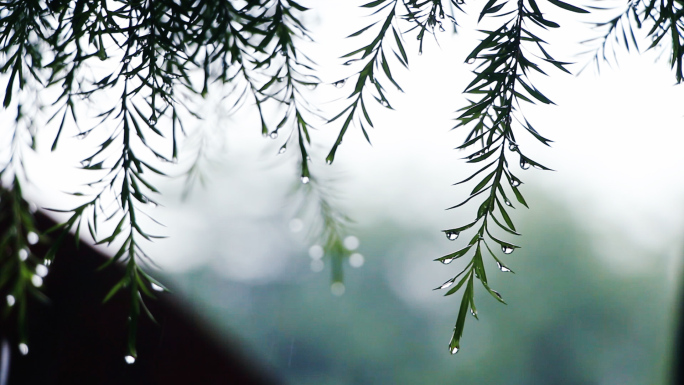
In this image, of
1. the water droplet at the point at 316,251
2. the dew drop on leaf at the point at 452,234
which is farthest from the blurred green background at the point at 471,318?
the dew drop on leaf at the point at 452,234

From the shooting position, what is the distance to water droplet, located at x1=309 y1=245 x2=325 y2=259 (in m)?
0.57

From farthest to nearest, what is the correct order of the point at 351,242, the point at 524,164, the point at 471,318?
the point at 471,318 < the point at 351,242 < the point at 524,164

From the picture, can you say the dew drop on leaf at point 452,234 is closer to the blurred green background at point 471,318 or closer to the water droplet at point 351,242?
the water droplet at point 351,242

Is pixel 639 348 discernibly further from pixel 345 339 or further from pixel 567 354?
pixel 345 339

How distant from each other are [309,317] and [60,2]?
16.5ft

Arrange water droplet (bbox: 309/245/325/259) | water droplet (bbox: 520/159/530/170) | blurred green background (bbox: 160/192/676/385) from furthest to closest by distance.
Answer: blurred green background (bbox: 160/192/676/385), water droplet (bbox: 309/245/325/259), water droplet (bbox: 520/159/530/170)

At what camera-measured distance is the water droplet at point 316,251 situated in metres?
0.57

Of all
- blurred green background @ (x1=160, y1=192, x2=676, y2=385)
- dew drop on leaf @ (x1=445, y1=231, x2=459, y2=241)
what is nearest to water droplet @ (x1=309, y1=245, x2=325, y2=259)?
dew drop on leaf @ (x1=445, y1=231, x2=459, y2=241)

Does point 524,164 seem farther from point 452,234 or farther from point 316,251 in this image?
point 316,251

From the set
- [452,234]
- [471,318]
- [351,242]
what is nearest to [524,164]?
[452,234]

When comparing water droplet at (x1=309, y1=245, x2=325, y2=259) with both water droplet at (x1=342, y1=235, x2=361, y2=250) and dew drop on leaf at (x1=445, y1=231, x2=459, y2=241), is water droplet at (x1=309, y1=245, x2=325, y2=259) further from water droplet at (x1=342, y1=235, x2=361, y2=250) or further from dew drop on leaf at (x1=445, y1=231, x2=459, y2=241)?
dew drop on leaf at (x1=445, y1=231, x2=459, y2=241)

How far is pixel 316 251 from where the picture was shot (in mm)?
596

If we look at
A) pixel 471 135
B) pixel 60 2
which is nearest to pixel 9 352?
pixel 60 2

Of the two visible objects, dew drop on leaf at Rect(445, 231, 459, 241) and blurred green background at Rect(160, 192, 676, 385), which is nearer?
dew drop on leaf at Rect(445, 231, 459, 241)
